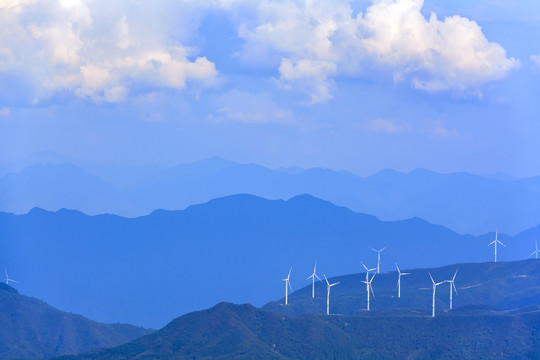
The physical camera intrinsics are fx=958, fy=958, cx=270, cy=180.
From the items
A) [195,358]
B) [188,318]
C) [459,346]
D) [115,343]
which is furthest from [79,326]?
[459,346]

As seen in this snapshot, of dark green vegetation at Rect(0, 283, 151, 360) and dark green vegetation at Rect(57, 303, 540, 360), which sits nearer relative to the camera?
dark green vegetation at Rect(57, 303, 540, 360)

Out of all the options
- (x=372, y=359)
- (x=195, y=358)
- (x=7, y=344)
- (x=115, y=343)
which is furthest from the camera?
(x=115, y=343)

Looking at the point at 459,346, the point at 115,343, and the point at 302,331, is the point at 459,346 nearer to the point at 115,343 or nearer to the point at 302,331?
the point at 302,331

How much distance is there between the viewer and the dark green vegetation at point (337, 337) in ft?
470

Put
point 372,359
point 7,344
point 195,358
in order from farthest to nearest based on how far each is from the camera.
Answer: point 7,344, point 372,359, point 195,358

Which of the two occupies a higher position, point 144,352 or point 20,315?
point 20,315

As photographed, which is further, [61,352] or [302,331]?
[61,352]

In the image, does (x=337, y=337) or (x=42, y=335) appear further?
(x=42, y=335)

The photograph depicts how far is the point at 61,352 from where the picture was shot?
188 m

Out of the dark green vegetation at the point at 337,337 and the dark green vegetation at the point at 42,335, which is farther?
the dark green vegetation at the point at 42,335

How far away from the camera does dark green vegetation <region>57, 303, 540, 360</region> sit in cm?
14325

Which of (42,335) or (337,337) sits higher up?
(42,335)

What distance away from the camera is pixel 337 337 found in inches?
5989

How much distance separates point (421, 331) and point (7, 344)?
78.3m
